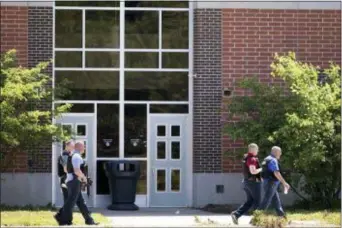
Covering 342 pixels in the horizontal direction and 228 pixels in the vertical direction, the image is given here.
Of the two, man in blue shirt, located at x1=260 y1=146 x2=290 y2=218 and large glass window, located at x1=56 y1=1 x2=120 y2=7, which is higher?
large glass window, located at x1=56 y1=1 x2=120 y2=7

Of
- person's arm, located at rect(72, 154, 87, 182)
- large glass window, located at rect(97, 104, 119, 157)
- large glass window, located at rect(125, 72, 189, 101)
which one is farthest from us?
large glass window, located at rect(125, 72, 189, 101)

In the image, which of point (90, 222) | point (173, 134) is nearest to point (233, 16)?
point (173, 134)

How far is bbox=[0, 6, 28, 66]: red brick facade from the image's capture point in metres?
20.6

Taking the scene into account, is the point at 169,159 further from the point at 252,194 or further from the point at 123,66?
the point at 252,194

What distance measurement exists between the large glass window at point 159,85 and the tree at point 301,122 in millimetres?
1939

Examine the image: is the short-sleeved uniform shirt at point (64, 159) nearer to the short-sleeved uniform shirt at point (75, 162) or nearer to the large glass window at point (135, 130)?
the short-sleeved uniform shirt at point (75, 162)

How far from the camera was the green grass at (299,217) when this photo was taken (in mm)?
14602

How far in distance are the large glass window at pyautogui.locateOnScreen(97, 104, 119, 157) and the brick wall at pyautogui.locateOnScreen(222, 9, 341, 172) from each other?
2.92 metres

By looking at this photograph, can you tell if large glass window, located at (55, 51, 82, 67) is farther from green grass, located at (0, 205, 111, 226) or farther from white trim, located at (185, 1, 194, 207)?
green grass, located at (0, 205, 111, 226)

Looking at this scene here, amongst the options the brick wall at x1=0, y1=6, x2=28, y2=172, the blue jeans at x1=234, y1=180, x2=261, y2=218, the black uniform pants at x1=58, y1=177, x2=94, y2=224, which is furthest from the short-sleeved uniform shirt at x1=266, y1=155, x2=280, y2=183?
the brick wall at x1=0, y1=6, x2=28, y2=172

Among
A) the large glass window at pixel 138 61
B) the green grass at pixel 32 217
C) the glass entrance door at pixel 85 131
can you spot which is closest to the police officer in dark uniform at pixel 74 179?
the green grass at pixel 32 217

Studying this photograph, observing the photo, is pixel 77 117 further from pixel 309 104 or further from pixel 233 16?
pixel 309 104

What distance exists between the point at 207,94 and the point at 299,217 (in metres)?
5.10

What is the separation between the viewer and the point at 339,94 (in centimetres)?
1883
